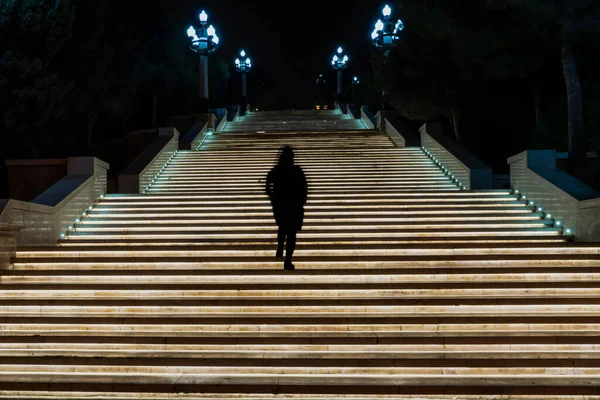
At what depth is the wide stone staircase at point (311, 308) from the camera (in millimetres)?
5867

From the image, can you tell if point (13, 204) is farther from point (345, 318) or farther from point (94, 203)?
point (345, 318)

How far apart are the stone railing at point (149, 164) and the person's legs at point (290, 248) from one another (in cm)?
583

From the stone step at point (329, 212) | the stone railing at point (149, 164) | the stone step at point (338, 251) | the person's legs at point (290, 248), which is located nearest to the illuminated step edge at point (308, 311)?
the person's legs at point (290, 248)

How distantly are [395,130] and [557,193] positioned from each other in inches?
380

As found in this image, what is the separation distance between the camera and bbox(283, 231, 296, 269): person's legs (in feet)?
25.6

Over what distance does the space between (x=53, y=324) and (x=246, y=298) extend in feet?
6.89

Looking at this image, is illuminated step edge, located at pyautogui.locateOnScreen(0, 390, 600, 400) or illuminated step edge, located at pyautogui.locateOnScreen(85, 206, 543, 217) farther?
illuminated step edge, located at pyautogui.locateOnScreen(85, 206, 543, 217)

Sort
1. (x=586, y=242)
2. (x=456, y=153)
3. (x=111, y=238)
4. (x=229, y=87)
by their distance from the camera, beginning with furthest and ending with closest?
1. (x=229, y=87)
2. (x=456, y=153)
3. (x=111, y=238)
4. (x=586, y=242)

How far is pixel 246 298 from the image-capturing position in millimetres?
7527

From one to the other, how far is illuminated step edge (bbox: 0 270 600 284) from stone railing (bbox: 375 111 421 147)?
10.5 m

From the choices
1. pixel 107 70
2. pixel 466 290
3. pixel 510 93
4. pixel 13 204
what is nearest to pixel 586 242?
pixel 466 290

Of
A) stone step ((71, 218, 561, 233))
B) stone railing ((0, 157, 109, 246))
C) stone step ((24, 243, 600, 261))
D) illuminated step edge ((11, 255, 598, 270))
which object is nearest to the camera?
illuminated step edge ((11, 255, 598, 270))

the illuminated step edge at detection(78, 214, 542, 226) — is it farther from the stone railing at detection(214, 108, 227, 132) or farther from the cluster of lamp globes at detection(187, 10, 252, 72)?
the cluster of lamp globes at detection(187, 10, 252, 72)

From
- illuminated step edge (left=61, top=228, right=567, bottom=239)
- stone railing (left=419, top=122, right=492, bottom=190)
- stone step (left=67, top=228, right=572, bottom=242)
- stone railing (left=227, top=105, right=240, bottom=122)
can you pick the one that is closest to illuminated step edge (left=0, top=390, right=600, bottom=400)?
stone step (left=67, top=228, right=572, bottom=242)
